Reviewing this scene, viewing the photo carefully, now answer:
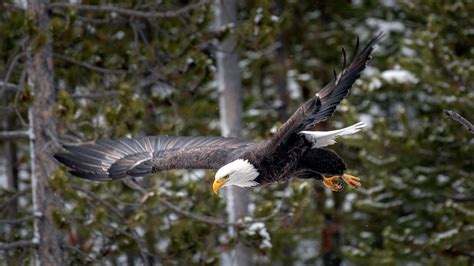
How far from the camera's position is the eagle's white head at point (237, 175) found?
8.02 m

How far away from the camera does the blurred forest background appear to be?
10359 mm

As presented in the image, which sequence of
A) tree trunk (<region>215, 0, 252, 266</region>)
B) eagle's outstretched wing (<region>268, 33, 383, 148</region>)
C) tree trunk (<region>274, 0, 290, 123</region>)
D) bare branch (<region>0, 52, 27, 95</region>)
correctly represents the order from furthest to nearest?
1. tree trunk (<region>274, 0, 290, 123</region>)
2. tree trunk (<region>215, 0, 252, 266</region>)
3. bare branch (<region>0, 52, 27, 95</region>)
4. eagle's outstretched wing (<region>268, 33, 383, 148</region>)

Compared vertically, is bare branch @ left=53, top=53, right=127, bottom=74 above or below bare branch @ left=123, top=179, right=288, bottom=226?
above

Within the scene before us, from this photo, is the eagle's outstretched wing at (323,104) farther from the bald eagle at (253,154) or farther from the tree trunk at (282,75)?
the tree trunk at (282,75)

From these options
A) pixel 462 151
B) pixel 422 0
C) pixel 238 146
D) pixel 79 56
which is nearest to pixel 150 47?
pixel 79 56

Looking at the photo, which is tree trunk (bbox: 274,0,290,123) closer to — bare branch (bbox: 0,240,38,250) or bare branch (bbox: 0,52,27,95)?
bare branch (bbox: 0,52,27,95)

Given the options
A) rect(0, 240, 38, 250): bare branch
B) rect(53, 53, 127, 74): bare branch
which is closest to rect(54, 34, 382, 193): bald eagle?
rect(53, 53, 127, 74): bare branch

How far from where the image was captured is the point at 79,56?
1089 cm

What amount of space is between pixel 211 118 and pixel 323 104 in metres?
9.46

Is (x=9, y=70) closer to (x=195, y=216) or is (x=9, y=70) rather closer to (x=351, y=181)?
(x=195, y=216)

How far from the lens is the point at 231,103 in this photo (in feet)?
43.4

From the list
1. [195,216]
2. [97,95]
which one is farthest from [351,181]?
[97,95]

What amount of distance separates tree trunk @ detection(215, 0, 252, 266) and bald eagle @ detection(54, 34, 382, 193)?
3.17 metres

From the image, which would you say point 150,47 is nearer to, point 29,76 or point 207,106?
point 29,76
